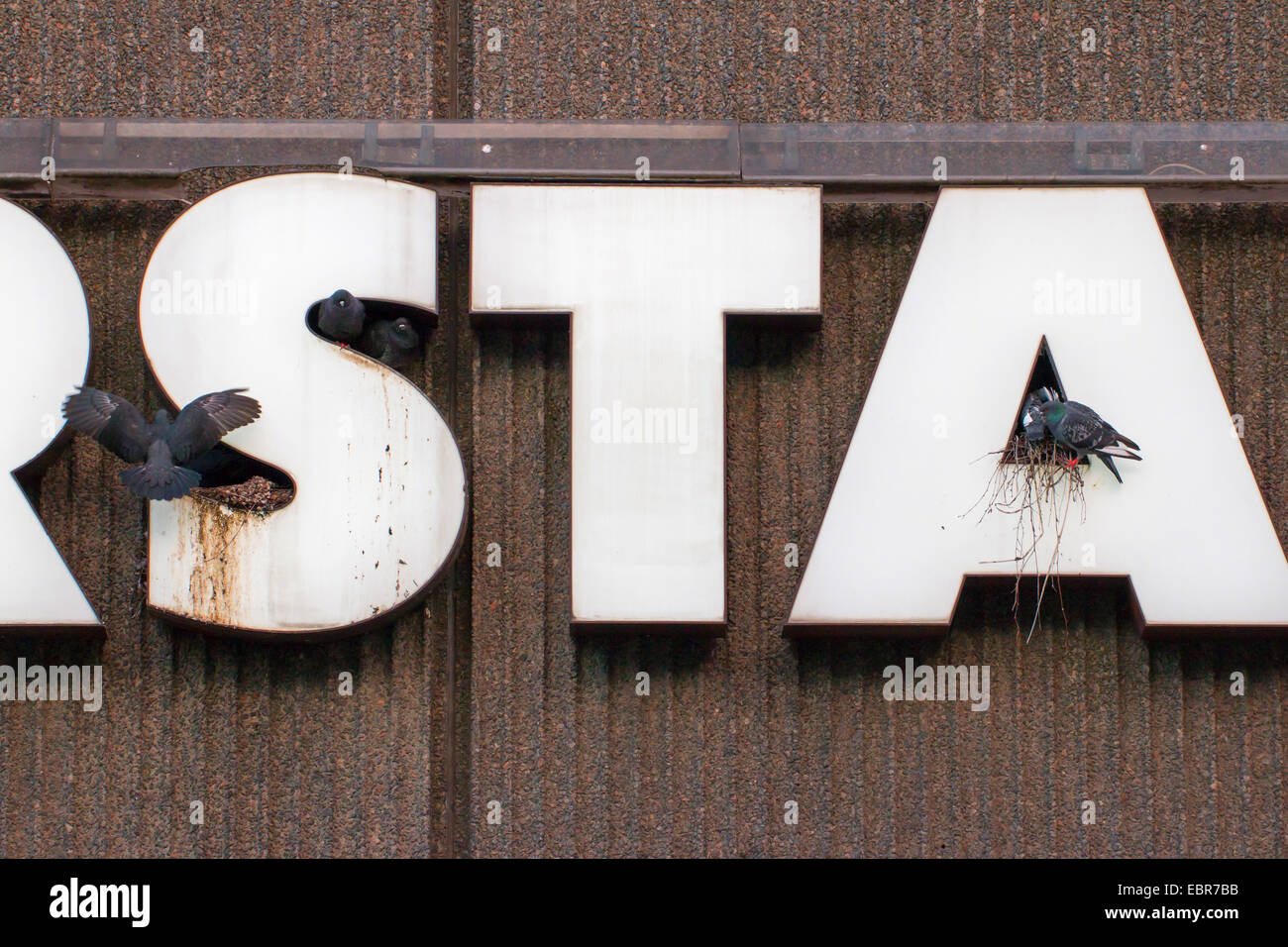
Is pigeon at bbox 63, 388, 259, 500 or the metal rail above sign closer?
pigeon at bbox 63, 388, 259, 500

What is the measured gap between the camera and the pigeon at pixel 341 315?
205 inches

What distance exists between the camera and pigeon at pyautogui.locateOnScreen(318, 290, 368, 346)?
17.1 feet

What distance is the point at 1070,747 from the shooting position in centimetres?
541

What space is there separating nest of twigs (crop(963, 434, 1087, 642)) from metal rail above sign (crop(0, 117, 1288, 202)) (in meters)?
1.27

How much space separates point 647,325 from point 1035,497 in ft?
5.86

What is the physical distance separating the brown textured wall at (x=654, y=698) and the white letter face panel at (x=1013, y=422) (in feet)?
0.74

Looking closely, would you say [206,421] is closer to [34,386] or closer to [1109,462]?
[34,386]

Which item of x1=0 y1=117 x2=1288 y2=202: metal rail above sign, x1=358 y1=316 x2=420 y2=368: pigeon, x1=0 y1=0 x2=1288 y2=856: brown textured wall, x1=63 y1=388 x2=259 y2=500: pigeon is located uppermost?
x1=0 y1=117 x2=1288 y2=202: metal rail above sign

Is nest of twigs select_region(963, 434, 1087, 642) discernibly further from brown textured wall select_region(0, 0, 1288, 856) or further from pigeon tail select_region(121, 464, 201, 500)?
pigeon tail select_region(121, 464, 201, 500)

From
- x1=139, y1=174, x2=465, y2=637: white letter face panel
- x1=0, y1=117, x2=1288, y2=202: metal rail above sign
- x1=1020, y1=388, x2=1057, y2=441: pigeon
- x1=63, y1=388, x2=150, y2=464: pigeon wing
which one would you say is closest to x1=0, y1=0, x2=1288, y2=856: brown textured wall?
x1=0, y1=117, x2=1288, y2=202: metal rail above sign

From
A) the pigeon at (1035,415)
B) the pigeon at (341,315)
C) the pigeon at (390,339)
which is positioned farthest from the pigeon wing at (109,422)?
the pigeon at (1035,415)

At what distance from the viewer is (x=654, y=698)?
5.41 m

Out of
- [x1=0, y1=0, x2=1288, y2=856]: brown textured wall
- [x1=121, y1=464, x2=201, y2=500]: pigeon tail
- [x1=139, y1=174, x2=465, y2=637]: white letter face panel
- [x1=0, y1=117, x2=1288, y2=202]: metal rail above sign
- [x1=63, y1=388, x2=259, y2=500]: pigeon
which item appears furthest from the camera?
[x1=0, y1=117, x2=1288, y2=202]: metal rail above sign

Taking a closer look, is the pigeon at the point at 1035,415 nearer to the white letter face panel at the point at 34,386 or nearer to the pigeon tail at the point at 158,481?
the pigeon tail at the point at 158,481
